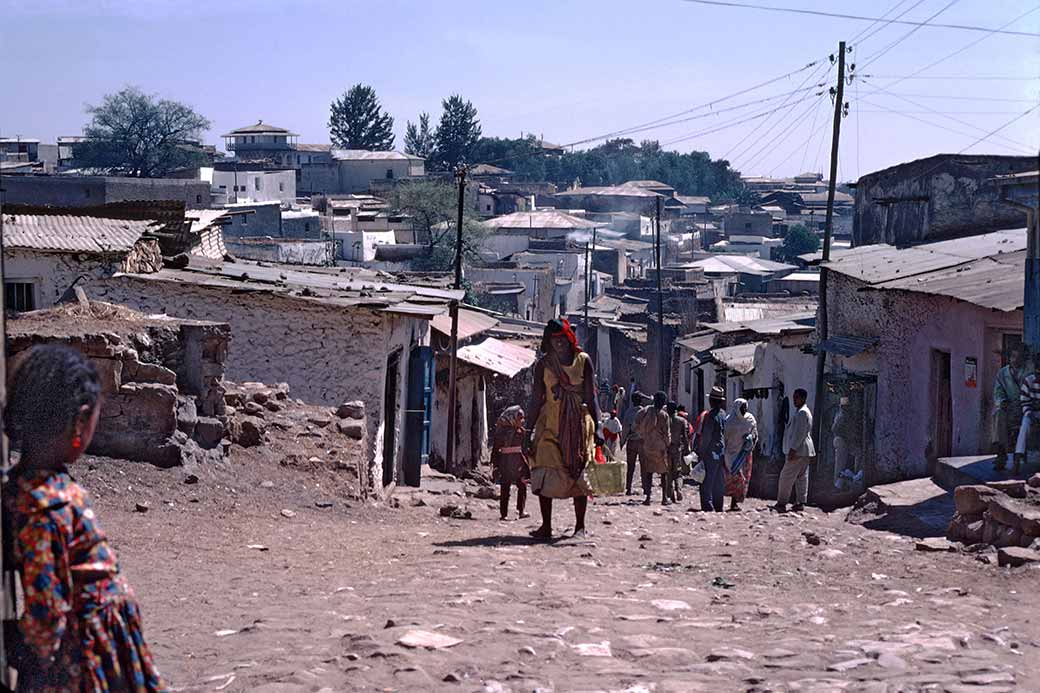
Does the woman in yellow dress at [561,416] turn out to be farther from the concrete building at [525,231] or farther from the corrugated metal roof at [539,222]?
the corrugated metal roof at [539,222]

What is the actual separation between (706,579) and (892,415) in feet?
37.9

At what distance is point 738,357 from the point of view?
26922 mm

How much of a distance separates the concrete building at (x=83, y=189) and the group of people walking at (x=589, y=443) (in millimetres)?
24465

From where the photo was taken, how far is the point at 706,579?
24.9 feet

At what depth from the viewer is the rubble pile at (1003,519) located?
321 inches

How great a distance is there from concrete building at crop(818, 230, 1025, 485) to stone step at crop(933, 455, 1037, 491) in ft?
5.15

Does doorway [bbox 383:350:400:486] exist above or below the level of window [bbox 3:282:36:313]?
below

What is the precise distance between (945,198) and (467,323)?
9637 millimetres

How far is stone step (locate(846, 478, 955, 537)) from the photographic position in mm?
10602

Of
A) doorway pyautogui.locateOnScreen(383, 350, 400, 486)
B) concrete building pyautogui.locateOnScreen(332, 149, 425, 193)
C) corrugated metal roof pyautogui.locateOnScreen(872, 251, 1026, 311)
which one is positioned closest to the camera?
corrugated metal roof pyautogui.locateOnScreen(872, 251, 1026, 311)

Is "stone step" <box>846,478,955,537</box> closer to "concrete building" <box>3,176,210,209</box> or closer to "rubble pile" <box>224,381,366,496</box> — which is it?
"rubble pile" <box>224,381,366,496</box>

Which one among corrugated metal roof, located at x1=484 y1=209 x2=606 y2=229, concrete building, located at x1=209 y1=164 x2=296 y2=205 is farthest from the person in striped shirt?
corrugated metal roof, located at x1=484 y1=209 x2=606 y2=229

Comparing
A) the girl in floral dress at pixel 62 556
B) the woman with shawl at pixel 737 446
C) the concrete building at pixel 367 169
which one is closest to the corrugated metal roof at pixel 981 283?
the woman with shawl at pixel 737 446

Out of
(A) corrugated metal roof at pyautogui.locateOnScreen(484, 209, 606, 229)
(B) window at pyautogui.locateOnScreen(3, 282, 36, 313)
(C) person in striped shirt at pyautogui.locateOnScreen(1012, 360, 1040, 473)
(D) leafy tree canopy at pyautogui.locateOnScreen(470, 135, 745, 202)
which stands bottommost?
(C) person in striped shirt at pyautogui.locateOnScreen(1012, 360, 1040, 473)
